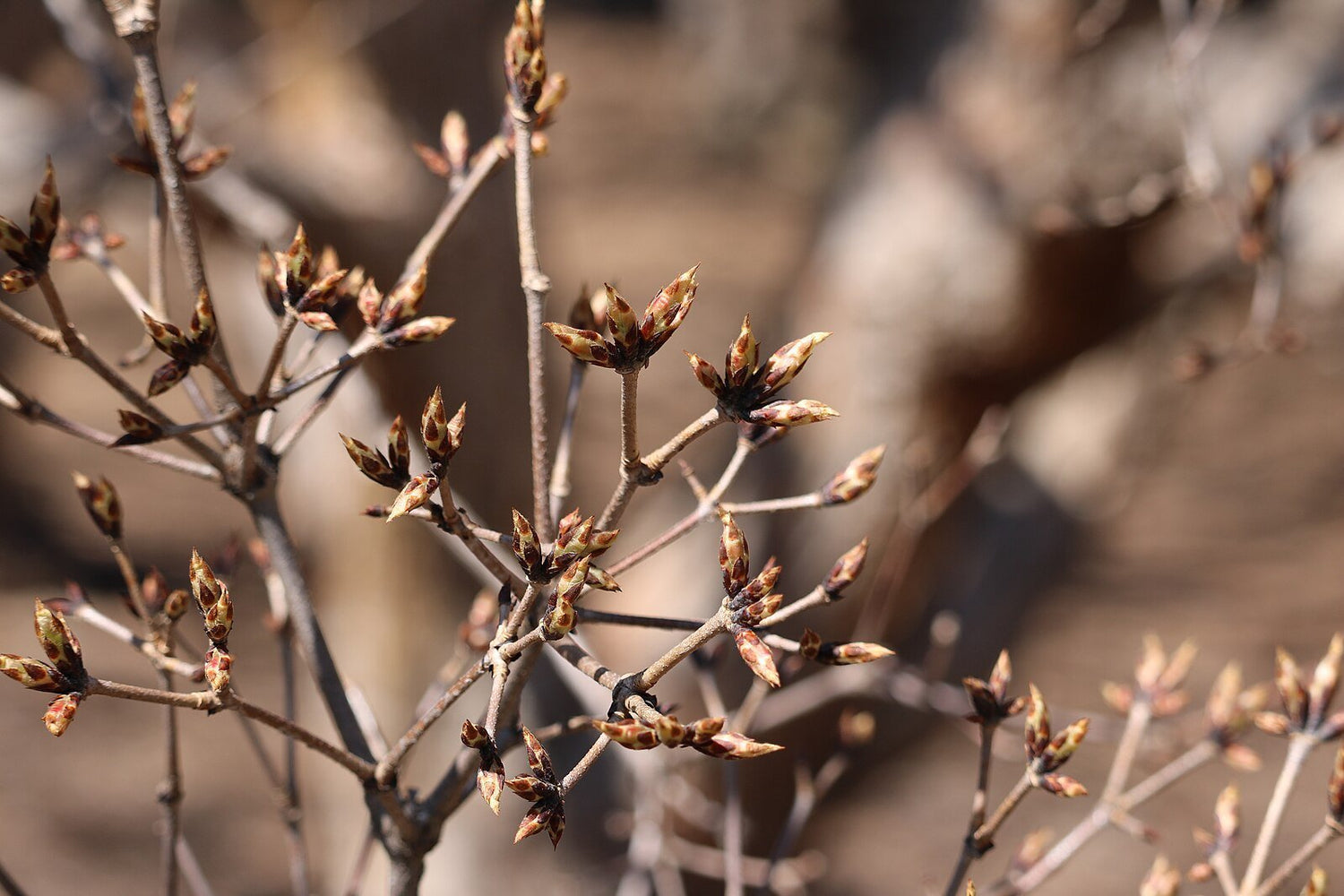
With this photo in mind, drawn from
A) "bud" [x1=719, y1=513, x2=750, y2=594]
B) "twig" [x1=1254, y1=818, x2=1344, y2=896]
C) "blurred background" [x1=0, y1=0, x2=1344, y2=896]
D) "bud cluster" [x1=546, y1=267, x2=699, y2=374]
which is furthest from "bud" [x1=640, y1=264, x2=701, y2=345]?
"blurred background" [x1=0, y1=0, x2=1344, y2=896]

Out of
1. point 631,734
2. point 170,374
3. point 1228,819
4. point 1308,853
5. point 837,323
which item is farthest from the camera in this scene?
point 837,323

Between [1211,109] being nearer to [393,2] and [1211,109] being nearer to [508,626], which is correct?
[393,2]

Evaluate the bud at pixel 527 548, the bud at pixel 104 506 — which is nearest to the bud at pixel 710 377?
the bud at pixel 527 548

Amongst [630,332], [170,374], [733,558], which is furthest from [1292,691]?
[170,374]

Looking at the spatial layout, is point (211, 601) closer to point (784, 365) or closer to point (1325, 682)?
point (784, 365)

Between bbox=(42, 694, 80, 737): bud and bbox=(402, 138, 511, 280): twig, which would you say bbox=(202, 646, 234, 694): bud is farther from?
bbox=(402, 138, 511, 280): twig

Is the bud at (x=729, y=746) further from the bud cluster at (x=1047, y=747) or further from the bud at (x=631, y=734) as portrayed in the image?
the bud cluster at (x=1047, y=747)

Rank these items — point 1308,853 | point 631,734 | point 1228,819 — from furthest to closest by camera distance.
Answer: point 1228,819 < point 1308,853 < point 631,734
